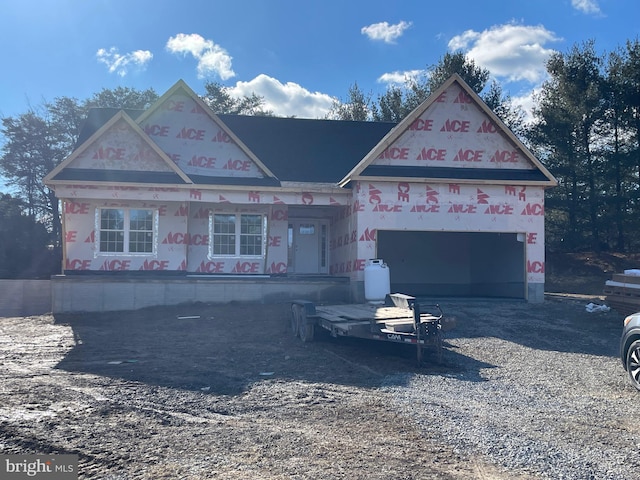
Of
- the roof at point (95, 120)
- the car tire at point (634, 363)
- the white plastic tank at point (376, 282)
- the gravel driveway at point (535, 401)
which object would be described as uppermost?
the roof at point (95, 120)

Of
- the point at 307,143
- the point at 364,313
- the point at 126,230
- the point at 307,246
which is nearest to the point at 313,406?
the point at 364,313

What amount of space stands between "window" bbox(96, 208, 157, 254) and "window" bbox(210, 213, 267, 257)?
6.63ft

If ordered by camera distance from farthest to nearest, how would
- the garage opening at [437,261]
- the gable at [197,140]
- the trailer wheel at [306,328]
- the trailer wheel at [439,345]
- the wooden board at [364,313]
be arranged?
the garage opening at [437,261] → the gable at [197,140] → the trailer wheel at [306,328] → the wooden board at [364,313] → the trailer wheel at [439,345]

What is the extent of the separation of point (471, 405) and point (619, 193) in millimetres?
25481

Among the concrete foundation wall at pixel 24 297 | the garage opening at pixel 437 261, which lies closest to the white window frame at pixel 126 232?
the concrete foundation wall at pixel 24 297

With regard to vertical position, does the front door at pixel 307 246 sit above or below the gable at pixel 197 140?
below

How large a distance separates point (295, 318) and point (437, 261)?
12195 millimetres

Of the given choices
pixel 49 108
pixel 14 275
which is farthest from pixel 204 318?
pixel 49 108

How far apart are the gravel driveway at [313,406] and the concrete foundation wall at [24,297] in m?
5.73

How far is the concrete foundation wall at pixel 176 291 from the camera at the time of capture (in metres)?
16.3

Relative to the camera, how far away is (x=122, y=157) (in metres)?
17.3

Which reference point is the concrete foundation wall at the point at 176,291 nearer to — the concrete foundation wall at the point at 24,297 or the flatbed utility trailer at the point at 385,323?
the concrete foundation wall at the point at 24,297

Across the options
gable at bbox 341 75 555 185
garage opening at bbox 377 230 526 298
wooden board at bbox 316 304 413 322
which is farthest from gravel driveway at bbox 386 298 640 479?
garage opening at bbox 377 230 526 298

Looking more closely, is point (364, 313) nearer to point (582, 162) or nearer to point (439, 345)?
point (439, 345)
